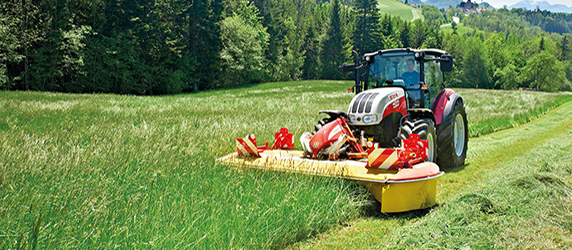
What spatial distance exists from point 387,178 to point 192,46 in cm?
4829

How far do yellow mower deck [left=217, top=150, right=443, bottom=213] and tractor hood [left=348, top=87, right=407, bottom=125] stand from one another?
117 cm

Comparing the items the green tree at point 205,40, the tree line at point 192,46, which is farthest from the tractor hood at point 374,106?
the green tree at point 205,40

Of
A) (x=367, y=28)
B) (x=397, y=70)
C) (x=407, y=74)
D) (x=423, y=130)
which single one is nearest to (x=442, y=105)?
(x=407, y=74)

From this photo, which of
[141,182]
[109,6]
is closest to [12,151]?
[141,182]

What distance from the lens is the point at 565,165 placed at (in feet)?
20.1

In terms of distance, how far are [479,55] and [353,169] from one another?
285 feet

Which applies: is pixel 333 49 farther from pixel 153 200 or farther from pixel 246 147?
pixel 153 200

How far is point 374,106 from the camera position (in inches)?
241

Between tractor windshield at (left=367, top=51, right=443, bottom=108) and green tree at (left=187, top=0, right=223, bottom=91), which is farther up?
green tree at (left=187, top=0, right=223, bottom=91)

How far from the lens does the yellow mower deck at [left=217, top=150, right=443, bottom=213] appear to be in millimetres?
4488

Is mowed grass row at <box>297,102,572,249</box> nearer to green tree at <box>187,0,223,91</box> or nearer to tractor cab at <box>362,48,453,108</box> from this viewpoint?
tractor cab at <box>362,48,453,108</box>

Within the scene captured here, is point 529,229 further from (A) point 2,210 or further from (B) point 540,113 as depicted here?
(B) point 540,113

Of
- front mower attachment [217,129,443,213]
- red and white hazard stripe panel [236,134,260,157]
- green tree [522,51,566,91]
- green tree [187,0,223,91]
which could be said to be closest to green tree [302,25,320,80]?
green tree [187,0,223,91]

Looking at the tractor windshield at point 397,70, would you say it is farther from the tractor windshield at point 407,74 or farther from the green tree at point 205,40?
the green tree at point 205,40
